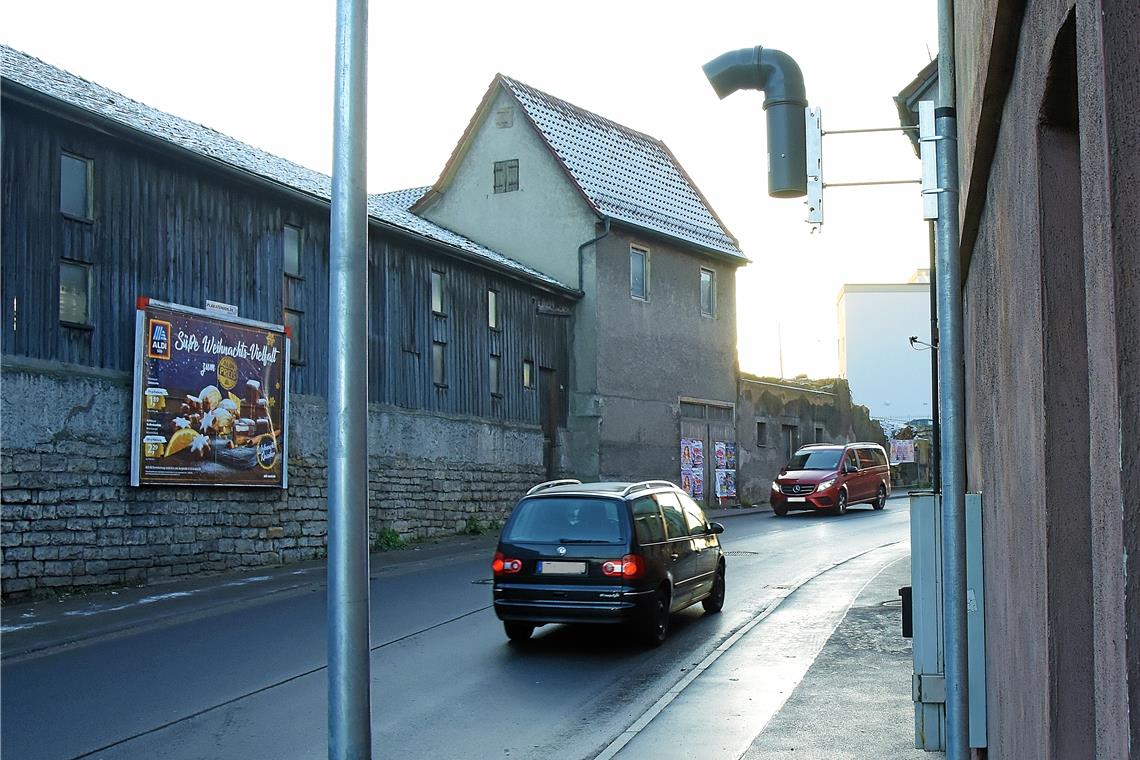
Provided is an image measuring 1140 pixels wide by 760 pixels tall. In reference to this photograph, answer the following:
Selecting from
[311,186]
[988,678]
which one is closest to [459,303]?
[311,186]

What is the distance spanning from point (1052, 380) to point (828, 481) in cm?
3035

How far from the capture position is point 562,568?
1178cm

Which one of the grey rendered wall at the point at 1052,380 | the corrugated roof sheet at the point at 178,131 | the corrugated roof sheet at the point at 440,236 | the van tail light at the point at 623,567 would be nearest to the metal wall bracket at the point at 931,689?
the grey rendered wall at the point at 1052,380

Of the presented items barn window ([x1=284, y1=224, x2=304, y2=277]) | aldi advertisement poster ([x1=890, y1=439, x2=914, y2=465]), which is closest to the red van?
barn window ([x1=284, y1=224, x2=304, y2=277])

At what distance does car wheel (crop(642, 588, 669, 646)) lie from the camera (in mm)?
11891

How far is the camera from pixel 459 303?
28375mm

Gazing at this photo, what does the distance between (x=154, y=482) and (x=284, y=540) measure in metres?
3.66

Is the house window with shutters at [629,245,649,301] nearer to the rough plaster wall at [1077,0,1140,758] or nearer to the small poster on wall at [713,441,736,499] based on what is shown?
the small poster on wall at [713,441,736,499]

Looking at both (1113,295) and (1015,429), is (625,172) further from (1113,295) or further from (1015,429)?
(1113,295)

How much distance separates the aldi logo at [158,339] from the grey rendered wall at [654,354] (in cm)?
1621

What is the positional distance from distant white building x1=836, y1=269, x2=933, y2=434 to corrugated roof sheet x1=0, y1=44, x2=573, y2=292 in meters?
50.8

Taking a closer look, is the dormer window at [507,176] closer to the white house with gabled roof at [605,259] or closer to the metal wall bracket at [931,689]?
the white house with gabled roof at [605,259]

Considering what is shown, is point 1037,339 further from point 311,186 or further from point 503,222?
point 503,222

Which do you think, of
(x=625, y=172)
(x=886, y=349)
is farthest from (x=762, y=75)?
(x=886, y=349)
